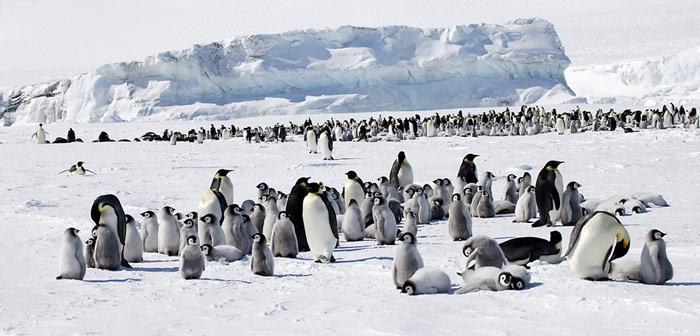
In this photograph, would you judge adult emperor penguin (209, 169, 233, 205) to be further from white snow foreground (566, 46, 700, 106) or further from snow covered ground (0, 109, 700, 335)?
white snow foreground (566, 46, 700, 106)

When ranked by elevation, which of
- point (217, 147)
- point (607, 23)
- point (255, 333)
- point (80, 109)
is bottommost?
point (255, 333)

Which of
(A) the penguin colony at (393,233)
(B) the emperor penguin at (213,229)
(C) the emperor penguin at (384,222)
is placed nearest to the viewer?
(A) the penguin colony at (393,233)

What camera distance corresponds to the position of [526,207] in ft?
28.9

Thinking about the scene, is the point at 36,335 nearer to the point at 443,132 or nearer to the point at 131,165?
the point at 131,165

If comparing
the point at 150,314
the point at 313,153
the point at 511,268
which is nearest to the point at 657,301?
the point at 511,268

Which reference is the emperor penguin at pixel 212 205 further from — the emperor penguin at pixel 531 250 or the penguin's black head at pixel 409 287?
the penguin's black head at pixel 409 287

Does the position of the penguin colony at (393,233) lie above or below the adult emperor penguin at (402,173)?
below

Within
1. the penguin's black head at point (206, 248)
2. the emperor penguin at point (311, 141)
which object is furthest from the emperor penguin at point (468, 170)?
the emperor penguin at point (311, 141)

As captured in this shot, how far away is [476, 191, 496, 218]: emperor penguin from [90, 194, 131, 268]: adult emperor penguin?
13.7ft

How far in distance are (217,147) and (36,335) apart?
61.4 ft

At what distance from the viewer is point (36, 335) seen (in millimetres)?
4258

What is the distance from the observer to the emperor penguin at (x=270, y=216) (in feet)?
25.6

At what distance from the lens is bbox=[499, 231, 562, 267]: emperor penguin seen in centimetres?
597

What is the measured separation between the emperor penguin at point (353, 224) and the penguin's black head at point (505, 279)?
118 inches
